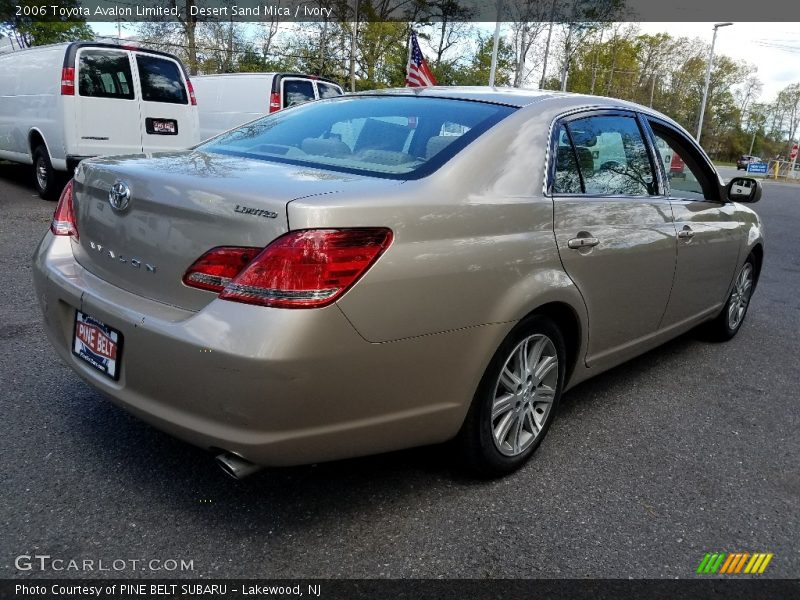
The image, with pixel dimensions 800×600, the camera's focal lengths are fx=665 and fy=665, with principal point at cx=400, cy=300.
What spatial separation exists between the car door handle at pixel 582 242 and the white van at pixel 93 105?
7349mm

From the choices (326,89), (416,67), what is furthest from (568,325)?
(416,67)

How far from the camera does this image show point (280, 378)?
191cm

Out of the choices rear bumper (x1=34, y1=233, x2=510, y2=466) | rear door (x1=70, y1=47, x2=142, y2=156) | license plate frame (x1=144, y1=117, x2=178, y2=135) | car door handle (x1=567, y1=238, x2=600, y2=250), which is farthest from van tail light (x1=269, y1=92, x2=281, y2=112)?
rear bumper (x1=34, y1=233, x2=510, y2=466)

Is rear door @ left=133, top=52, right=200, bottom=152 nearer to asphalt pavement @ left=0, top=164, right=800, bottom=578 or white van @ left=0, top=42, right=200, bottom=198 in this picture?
white van @ left=0, top=42, right=200, bottom=198

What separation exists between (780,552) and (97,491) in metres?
2.49

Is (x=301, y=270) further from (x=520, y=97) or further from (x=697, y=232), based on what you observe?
(x=697, y=232)

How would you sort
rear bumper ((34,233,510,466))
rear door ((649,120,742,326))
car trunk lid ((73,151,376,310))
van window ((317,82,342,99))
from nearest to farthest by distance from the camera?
rear bumper ((34,233,510,466)) < car trunk lid ((73,151,376,310)) < rear door ((649,120,742,326)) < van window ((317,82,342,99))

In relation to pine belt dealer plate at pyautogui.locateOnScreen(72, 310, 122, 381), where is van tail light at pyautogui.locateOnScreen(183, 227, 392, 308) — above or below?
above

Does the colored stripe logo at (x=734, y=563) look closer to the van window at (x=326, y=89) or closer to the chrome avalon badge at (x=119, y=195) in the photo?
the chrome avalon badge at (x=119, y=195)

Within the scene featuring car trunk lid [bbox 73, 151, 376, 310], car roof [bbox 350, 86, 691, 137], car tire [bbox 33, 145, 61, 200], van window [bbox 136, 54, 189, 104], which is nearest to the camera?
car trunk lid [bbox 73, 151, 376, 310]

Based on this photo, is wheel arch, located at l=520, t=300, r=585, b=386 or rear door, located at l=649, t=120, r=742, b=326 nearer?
wheel arch, located at l=520, t=300, r=585, b=386

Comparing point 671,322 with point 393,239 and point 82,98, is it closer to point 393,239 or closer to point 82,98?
point 393,239

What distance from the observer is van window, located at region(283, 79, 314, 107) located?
11.9 meters

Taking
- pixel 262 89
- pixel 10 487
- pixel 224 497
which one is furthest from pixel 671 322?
pixel 262 89
